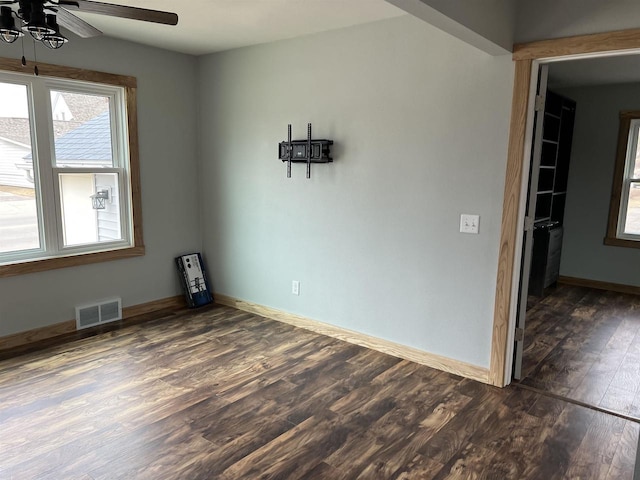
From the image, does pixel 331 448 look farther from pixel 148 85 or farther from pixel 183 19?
pixel 148 85

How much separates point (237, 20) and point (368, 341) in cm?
262

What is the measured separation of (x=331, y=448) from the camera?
2436mm

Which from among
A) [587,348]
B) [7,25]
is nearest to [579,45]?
[587,348]

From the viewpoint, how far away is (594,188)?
575cm

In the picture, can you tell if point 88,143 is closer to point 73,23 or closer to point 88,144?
point 88,144

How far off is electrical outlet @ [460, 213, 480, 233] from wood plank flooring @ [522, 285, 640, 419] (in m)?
1.10

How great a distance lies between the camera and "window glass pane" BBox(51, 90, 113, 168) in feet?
12.5

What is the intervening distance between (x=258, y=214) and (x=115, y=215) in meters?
1.29

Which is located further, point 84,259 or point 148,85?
point 148,85

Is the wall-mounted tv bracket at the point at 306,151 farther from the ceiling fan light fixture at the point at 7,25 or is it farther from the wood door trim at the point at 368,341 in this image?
the ceiling fan light fixture at the point at 7,25

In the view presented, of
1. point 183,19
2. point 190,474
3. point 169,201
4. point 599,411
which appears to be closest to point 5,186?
point 169,201

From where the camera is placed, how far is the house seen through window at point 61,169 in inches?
141

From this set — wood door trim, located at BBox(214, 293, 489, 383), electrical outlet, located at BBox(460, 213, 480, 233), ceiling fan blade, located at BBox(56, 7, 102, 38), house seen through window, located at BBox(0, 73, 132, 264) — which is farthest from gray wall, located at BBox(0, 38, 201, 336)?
electrical outlet, located at BBox(460, 213, 480, 233)

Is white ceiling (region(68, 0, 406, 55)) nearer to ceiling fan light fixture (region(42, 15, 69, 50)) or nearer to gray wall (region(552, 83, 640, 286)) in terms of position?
ceiling fan light fixture (region(42, 15, 69, 50))
